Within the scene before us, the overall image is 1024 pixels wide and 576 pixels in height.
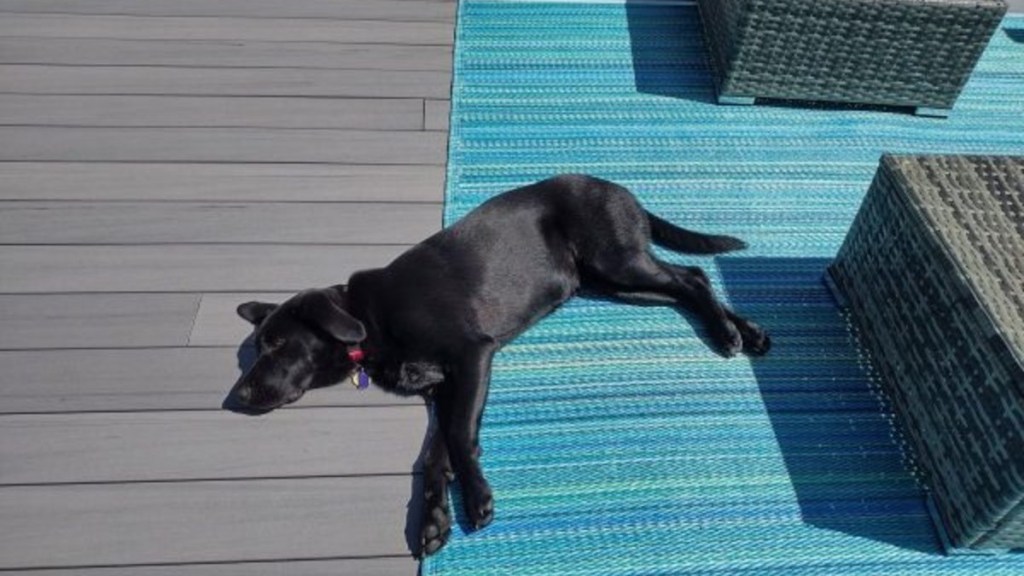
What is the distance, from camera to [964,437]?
157cm

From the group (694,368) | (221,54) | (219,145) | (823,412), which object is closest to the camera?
(823,412)

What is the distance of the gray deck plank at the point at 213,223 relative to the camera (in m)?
2.35

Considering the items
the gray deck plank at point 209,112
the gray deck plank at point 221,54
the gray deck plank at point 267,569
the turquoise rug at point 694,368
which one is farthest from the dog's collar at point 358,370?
the gray deck plank at point 221,54

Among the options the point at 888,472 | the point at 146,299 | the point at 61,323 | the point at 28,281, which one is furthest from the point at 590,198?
the point at 28,281

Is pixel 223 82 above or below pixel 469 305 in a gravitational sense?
below

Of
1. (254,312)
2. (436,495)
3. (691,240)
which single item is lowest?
(436,495)

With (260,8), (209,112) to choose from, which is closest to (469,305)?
(209,112)

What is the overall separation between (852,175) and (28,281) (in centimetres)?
288

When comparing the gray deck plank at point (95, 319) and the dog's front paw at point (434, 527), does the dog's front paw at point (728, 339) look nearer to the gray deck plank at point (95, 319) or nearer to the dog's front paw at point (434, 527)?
the dog's front paw at point (434, 527)

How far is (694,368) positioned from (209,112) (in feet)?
7.12

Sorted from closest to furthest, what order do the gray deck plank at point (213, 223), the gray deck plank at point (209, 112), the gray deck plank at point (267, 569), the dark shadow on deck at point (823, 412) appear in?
1. the gray deck plank at point (267, 569)
2. the dark shadow on deck at point (823, 412)
3. the gray deck plank at point (213, 223)
4. the gray deck plank at point (209, 112)

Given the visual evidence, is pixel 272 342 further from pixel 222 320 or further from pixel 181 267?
pixel 181 267

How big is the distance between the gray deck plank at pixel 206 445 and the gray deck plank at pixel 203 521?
36 mm

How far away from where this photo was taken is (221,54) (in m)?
3.15
